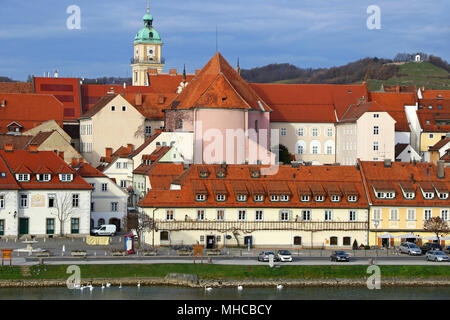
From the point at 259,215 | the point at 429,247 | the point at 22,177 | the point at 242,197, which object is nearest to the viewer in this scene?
the point at 429,247

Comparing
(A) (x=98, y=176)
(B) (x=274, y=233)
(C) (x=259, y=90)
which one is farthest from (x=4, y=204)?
(C) (x=259, y=90)

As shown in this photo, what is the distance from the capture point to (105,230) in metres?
85.9

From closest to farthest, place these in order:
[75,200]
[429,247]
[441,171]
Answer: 1. [429,247]
2. [441,171]
3. [75,200]

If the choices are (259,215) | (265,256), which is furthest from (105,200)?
(265,256)

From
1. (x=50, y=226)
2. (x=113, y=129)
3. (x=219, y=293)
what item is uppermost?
(x=113, y=129)

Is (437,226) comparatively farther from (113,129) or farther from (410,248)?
(113,129)

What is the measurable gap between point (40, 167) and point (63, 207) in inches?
144

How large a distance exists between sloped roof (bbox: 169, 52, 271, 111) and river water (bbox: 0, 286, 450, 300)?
47.9 meters

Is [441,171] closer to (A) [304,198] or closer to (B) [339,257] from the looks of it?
(A) [304,198]

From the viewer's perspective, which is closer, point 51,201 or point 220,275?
point 220,275

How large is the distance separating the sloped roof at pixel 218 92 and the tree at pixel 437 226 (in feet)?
118

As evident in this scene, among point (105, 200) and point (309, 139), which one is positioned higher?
point (309, 139)

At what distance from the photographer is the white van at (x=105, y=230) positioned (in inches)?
3369

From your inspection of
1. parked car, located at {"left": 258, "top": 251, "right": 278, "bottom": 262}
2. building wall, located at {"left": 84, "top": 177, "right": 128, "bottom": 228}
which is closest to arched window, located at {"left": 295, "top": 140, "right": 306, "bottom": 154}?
building wall, located at {"left": 84, "top": 177, "right": 128, "bottom": 228}
